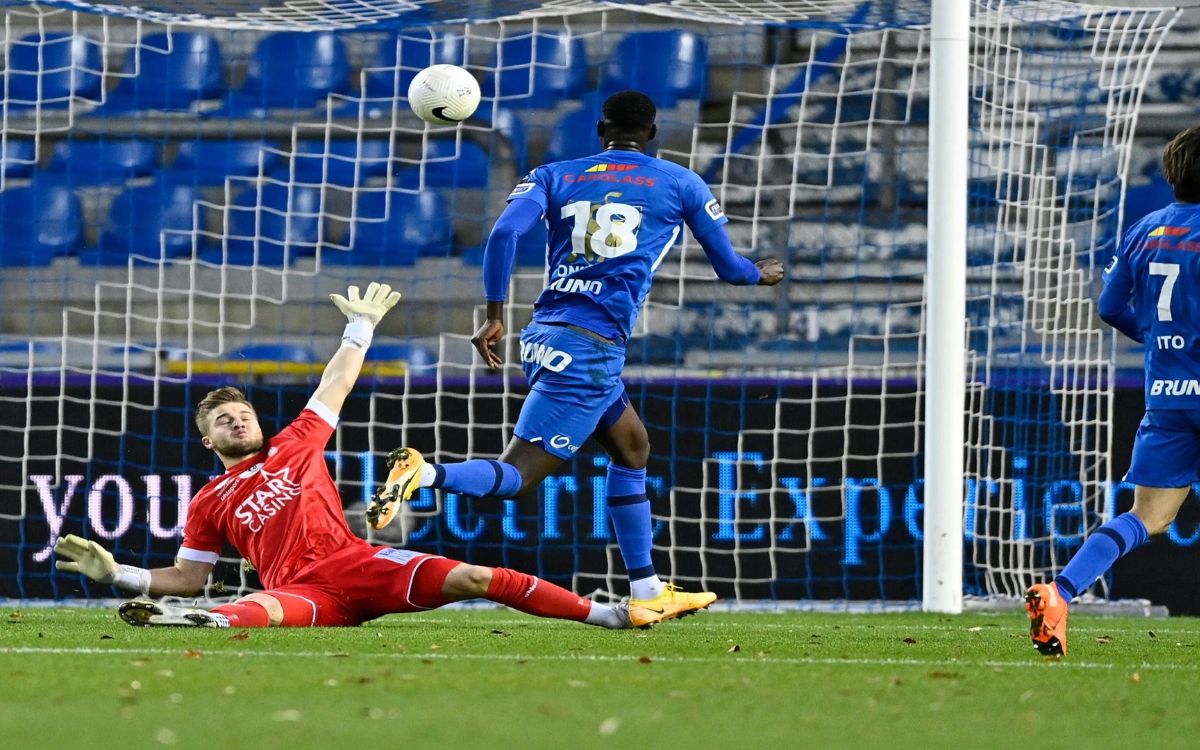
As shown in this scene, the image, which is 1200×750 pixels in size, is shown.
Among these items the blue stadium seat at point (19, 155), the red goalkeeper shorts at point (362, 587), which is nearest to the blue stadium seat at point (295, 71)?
the blue stadium seat at point (19, 155)

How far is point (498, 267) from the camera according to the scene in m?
5.61

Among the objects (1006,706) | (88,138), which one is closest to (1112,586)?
(1006,706)

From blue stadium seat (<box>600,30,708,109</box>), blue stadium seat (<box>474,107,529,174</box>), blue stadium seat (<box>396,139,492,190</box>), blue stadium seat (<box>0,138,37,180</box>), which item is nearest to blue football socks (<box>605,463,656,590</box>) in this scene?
blue stadium seat (<box>600,30,708,109</box>)

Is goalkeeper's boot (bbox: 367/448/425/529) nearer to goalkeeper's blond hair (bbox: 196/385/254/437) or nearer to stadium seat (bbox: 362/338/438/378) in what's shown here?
goalkeeper's blond hair (bbox: 196/385/254/437)

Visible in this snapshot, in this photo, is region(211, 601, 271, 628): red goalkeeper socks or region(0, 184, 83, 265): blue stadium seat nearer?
region(211, 601, 271, 628): red goalkeeper socks

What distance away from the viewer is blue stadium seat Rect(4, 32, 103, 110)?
12.1 metres

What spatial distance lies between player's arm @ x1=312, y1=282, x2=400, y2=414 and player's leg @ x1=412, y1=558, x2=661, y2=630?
83 cm

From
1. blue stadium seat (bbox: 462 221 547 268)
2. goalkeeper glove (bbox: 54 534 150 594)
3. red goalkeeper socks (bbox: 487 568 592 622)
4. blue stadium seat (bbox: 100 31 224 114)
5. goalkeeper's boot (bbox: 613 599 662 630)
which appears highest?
blue stadium seat (bbox: 100 31 224 114)

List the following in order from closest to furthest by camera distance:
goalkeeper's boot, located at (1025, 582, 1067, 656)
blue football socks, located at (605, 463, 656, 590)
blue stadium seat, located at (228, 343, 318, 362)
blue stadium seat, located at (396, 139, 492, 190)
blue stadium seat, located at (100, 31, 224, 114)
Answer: goalkeeper's boot, located at (1025, 582, 1067, 656) < blue football socks, located at (605, 463, 656, 590) < blue stadium seat, located at (228, 343, 318, 362) < blue stadium seat, located at (100, 31, 224, 114) < blue stadium seat, located at (396, 139, 492, 190)

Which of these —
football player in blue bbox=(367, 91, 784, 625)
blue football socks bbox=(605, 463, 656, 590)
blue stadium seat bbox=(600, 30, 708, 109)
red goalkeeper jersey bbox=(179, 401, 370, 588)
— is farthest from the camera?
blue stadium seat bbox=(600, 30, 708, 109)

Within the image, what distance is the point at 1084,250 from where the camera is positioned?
9586 millimetres

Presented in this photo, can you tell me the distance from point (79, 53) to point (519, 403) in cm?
582

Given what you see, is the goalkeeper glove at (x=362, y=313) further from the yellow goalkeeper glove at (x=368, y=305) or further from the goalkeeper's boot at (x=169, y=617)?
the goalkeeper's boot at (x=169, y=617)

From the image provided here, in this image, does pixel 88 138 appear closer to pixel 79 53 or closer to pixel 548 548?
pixel 79 53
